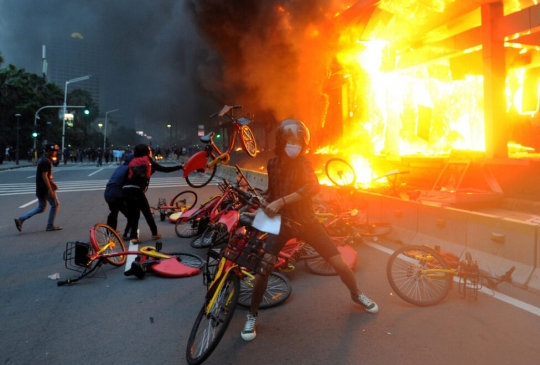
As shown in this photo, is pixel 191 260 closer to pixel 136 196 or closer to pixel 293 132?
pixel 136 196

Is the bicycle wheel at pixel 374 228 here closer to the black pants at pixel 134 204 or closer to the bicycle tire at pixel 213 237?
the bicycle tire at pixel 213 237

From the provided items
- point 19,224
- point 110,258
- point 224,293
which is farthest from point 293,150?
point 19,224

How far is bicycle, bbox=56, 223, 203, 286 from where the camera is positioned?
15.8 feet

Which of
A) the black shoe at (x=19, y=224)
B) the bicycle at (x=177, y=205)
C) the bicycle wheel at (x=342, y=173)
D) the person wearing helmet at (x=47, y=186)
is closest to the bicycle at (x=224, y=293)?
the bicycle wheel at (x=342, y=173)

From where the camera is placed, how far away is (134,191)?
673 centimetres

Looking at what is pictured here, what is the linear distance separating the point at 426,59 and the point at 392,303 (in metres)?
11.1

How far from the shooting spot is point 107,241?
222 inches

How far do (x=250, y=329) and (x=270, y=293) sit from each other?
2.86ft

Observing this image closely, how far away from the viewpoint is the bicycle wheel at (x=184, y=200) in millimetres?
9397

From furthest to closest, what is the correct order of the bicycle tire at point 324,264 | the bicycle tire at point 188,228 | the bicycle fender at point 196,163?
1. the bicycle tire at point 188,228
2. the bicycle fender at point 196,163
3. the bicycle tire at point 324,264

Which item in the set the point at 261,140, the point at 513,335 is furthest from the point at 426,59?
the point at 261,140

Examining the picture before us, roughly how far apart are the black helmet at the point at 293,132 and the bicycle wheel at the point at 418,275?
1.75 m

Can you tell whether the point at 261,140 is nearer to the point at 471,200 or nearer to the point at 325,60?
the point at 325,60

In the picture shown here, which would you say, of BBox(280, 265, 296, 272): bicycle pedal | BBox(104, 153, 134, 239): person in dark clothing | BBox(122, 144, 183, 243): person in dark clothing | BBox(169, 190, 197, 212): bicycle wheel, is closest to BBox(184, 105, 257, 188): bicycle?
BBox(122, 144, 183, 243): person in dark clothing
